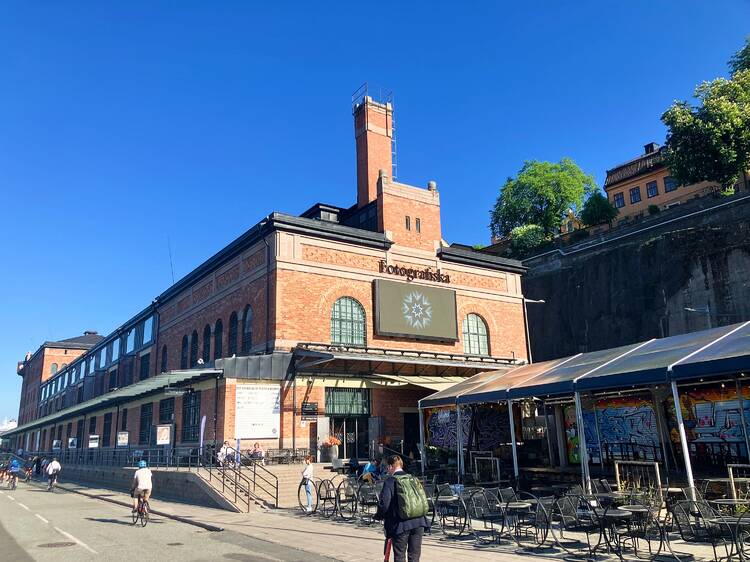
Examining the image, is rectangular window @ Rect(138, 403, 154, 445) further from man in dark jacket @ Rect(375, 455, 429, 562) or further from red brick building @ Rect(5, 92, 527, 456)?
man in dark jacket @ Rect(375, 455, 429, 562)

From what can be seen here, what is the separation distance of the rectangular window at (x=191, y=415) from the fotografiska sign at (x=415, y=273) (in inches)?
423

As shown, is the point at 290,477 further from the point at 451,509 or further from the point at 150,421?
the point at 150,421

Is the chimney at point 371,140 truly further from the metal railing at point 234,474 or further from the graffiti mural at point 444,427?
the metal railing at point 234,474

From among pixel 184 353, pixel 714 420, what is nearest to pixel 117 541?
pixel 714 420

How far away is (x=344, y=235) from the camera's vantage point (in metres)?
27.9

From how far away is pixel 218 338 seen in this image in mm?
30984

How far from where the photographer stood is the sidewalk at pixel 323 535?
10016 millimetres

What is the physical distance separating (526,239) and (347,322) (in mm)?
31468

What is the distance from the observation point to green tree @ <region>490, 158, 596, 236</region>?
5859 centimetres

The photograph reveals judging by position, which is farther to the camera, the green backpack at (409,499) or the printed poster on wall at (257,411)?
the printed poster on wall at (257,411)

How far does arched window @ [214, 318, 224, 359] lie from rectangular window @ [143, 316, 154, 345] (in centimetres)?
1266

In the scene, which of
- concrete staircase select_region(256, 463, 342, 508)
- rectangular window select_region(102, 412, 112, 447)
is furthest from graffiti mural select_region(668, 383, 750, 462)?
rectangular window select_region(102, 412, 112, 447)

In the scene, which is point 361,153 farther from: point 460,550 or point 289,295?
point 460,550

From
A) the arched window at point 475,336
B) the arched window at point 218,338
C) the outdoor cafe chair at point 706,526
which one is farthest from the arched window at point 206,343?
the outdoor cafe chair at point 706,526
